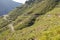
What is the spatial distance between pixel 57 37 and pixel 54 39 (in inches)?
71.9

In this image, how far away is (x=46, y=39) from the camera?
3875 inches

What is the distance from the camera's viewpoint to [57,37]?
3253 inches

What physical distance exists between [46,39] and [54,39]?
1498 centimetres

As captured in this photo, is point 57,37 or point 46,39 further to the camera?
point 46,39

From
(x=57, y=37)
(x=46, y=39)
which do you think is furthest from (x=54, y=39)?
(x=46, y=39)

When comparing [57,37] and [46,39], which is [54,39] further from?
[46,39]

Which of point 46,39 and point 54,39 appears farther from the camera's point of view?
point 46,39

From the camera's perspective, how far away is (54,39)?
3295 inches

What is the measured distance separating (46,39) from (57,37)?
16339mm
